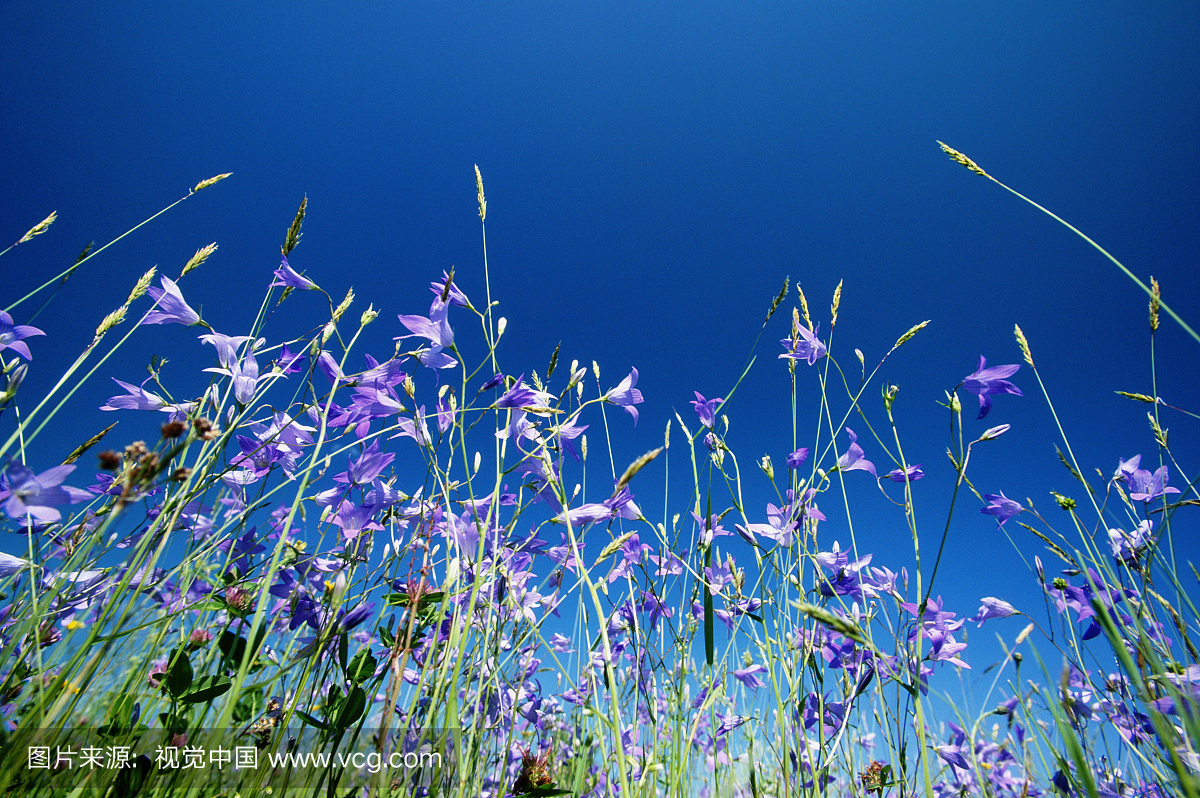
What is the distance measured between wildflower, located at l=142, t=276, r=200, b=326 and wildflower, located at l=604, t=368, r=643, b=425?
54.4 inches

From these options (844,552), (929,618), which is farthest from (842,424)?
(929,618)

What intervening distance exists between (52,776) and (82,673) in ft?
Result: 1.42

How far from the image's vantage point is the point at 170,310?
1.59 metres

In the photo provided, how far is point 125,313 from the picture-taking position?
1.78 meters

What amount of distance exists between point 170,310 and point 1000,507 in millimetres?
2969

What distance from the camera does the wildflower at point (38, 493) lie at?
938 millimetres

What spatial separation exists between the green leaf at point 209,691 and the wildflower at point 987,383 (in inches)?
100

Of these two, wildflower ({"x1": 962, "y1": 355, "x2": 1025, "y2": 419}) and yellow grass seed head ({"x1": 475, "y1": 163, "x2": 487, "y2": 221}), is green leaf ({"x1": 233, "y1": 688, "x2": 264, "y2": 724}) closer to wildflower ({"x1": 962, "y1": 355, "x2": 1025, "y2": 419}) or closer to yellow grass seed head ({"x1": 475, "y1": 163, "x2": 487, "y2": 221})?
yellow grass seed head ({"x1": 475, "y1": 163, "x2": 487, "y2": 221})

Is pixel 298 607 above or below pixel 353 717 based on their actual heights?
above

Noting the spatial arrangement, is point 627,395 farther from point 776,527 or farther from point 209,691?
point 209,691

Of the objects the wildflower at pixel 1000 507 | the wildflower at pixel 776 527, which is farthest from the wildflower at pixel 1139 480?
the wildflower at pixel 776 527

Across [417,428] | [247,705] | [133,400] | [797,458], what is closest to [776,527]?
[797,458]

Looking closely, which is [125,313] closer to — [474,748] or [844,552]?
[474,748]

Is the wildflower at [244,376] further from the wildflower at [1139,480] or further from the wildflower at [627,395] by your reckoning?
the wildflower at [1139,480]
